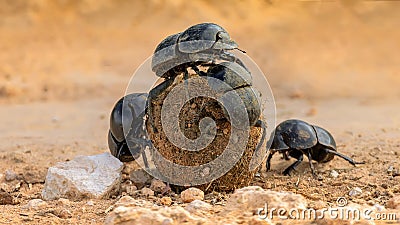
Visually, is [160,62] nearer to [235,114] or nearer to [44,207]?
[235,114]

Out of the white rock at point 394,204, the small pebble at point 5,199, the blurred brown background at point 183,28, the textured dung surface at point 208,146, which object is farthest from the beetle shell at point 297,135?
the blurred brown background at point 183,28

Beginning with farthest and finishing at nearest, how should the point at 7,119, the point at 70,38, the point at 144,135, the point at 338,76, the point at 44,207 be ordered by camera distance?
1. the point at 70,38
2. the point at 338,76
3. the point at 7,119
4. the point at 144,135
5. the point at 44,207

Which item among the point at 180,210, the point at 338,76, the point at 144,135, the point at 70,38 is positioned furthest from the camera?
the point at 70,38

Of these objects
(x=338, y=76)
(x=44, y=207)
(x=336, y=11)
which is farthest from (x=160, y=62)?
(x=336, y=11)

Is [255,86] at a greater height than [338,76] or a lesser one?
lesser

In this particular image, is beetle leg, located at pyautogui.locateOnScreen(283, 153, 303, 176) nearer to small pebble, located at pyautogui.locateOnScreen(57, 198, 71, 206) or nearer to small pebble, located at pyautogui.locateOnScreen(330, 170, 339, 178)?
small pebble, located at pyautogui.locateOnScreen(330, 170, 339, 178)

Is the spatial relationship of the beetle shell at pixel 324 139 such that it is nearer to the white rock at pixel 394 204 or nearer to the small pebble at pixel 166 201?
the white rock at pixel 394 204

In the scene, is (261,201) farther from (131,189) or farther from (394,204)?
(131,189)

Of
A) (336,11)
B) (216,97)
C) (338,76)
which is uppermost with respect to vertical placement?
(336,11)
